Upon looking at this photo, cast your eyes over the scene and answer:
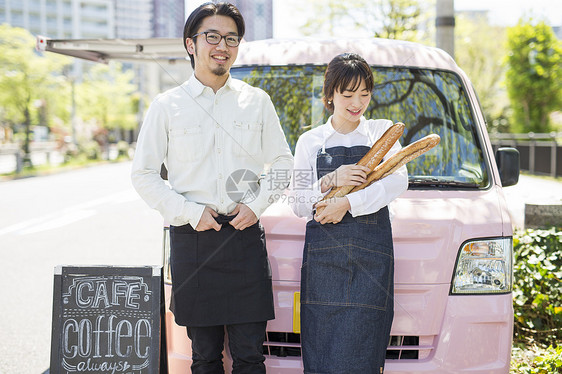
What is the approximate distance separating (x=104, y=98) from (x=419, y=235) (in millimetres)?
46134

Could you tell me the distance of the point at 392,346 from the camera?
2.68 metres

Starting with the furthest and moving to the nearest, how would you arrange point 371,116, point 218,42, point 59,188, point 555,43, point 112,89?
point 112,89 → point 555,43 → point 59,188 → point 371,116 → point 218,42

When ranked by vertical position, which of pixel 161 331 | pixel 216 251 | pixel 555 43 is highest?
pixel 555 43

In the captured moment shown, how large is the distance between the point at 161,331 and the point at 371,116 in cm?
181

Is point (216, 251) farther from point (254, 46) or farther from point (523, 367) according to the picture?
point (523, 367)

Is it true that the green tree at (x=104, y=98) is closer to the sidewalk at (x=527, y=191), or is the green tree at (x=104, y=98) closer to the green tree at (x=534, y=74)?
the green tree at (x=534, y=74)

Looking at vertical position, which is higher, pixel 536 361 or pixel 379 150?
pixel 379 150

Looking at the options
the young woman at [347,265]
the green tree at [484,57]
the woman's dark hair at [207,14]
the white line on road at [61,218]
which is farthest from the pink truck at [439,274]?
the green tree at [484,57]

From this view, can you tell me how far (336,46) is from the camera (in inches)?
139

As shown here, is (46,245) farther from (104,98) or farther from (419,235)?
(104,98)

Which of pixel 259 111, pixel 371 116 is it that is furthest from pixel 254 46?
pixel 259 111

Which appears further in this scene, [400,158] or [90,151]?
[90,151]

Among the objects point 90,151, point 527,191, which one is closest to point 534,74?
point 527,191

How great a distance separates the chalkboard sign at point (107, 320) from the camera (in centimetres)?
265
